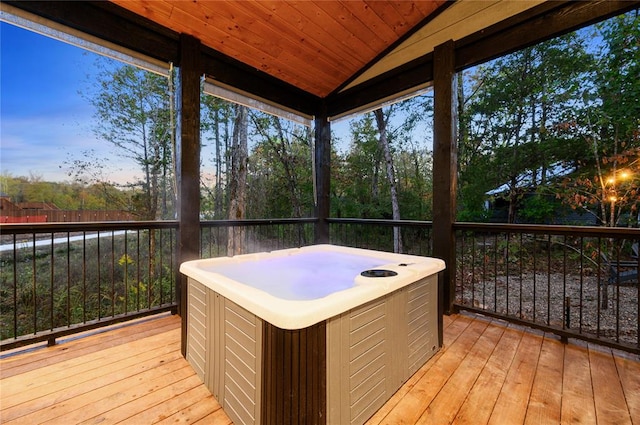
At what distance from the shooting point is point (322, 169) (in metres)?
3.86

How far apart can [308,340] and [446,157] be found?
230 centimetres

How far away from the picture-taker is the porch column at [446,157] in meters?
2.61

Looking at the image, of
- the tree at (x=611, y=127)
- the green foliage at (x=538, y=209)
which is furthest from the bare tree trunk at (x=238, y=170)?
the tree at (x=611, y=127)


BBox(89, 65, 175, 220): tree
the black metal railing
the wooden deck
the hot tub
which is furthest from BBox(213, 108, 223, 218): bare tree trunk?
the hot tub

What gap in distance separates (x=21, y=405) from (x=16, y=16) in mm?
2420

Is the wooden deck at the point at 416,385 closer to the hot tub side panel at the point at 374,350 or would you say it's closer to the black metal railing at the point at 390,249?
the hot tub side panel at the point at 374,350

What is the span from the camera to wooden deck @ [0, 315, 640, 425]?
4.36ft

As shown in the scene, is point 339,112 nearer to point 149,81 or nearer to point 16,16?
point 16,16

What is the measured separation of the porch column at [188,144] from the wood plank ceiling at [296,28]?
255mm

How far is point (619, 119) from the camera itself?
3.43 meters

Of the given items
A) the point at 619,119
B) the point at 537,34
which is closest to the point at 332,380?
the point at 537,34

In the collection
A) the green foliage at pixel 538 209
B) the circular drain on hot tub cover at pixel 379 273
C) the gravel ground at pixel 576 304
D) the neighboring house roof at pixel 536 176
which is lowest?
the gravel ground at pixel 576 304

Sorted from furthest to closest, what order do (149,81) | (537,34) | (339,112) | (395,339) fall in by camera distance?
(149,81), (339,112), (537,34), (395,339)

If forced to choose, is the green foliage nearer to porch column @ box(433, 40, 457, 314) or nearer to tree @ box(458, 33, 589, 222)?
tree @ box(458, 33, 589, 222)
